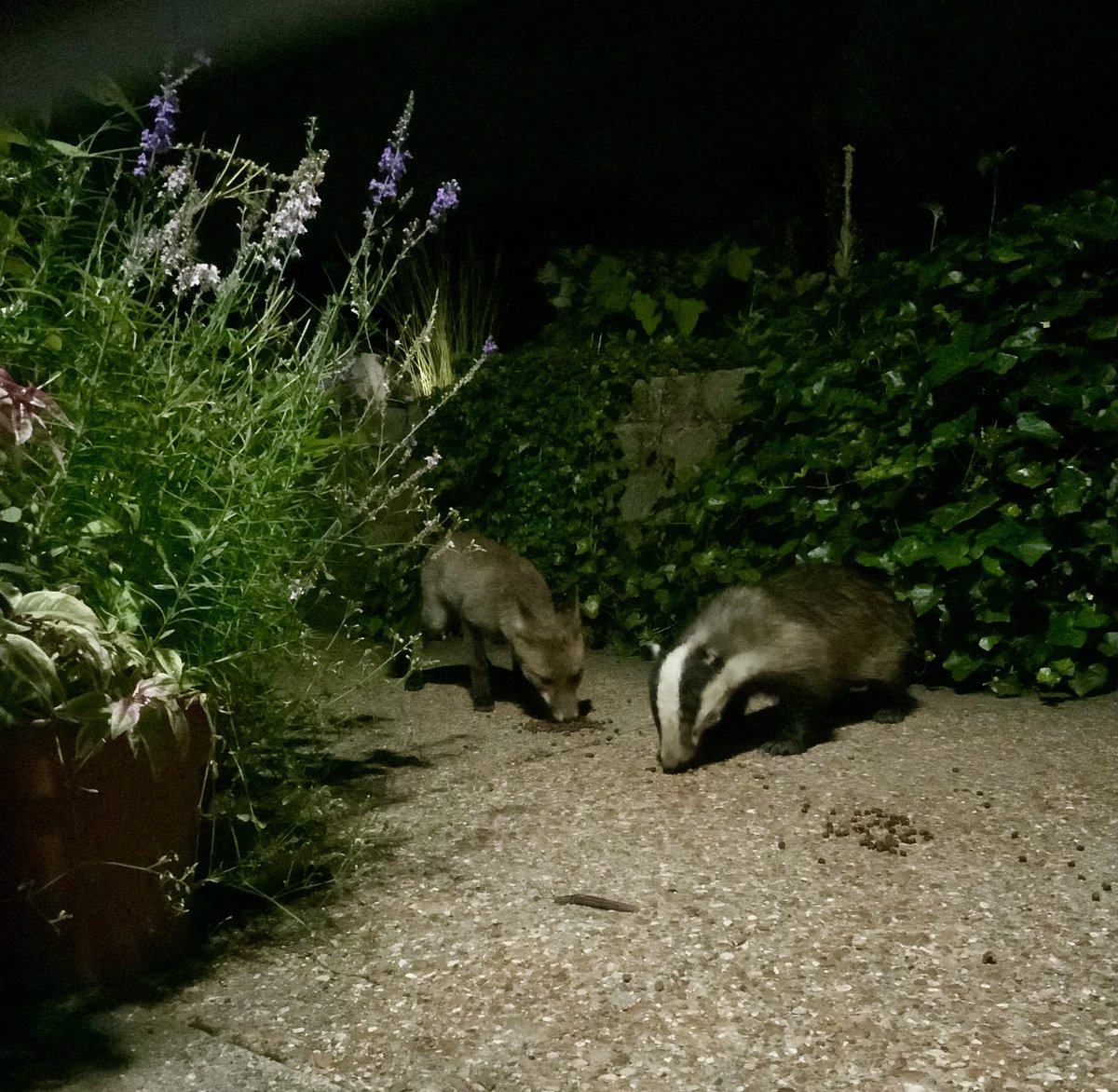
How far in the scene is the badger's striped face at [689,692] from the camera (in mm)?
4336

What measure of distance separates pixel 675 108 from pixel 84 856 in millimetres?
9193

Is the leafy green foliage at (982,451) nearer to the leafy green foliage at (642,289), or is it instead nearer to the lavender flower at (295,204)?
the leafy green foliage at (642,289)

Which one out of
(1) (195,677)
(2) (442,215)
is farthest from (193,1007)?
(2) (442,215)

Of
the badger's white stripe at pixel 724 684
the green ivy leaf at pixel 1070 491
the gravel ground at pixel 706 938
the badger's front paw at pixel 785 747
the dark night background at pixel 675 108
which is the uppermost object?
the dark night background at pixel 675 108

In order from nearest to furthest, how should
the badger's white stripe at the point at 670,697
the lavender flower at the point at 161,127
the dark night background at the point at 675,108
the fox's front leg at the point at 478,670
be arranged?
the lavender flower at the point at 161,127
the badger's white stripe at the point at 670,697
the fox's front leg at the point at 478,670
the dark night background at the point at 675,108

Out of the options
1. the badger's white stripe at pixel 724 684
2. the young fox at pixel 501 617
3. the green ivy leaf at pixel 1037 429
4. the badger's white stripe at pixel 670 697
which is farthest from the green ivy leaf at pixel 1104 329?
the young fox at pixel 501 617

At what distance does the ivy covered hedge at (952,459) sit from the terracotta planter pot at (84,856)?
11.7 feet

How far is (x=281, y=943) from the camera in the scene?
114 inches

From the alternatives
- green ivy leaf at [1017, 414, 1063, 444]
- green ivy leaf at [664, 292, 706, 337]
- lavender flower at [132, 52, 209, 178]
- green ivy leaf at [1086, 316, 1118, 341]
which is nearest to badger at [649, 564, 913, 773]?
green ivy leaf at [1017, 414, 1063, 444]

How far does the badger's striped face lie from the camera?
4.34 m

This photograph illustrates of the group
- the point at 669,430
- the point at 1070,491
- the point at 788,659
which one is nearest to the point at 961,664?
the point at 1070,491

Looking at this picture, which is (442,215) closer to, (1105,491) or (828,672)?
(828,672)

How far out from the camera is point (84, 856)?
8.41 ft

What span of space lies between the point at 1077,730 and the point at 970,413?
1452 millimetres
